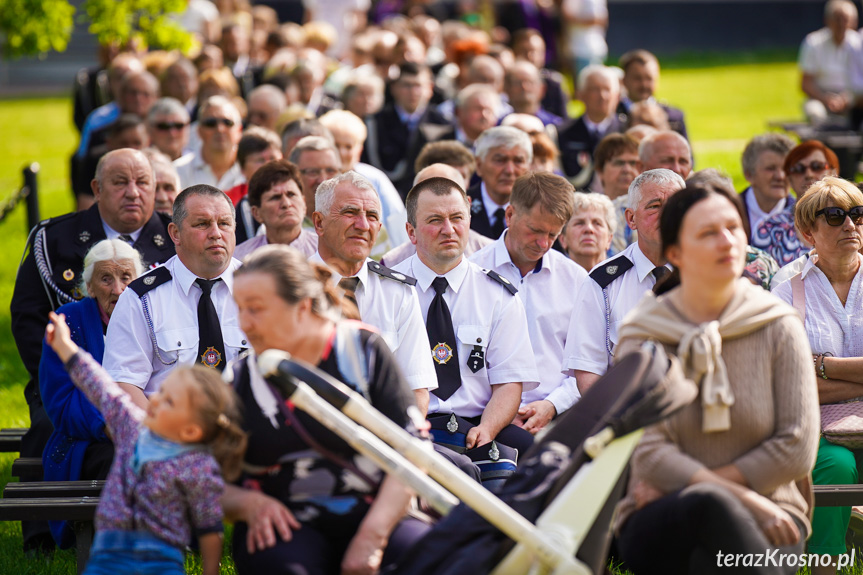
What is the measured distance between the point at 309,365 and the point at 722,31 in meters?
27.5

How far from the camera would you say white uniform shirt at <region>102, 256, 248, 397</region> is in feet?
16.1

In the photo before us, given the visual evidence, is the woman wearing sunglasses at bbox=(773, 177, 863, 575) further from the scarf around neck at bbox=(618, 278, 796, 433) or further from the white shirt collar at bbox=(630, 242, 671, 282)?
the scarf around neck at bbox=(618, 278, 796, 433)

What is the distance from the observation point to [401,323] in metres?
4.94

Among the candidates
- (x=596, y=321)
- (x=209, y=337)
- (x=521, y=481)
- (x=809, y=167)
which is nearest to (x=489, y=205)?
(x=809, y=167)

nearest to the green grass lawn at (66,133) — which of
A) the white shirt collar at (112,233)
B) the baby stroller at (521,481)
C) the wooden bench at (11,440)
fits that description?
the wooden bench at (11,440)

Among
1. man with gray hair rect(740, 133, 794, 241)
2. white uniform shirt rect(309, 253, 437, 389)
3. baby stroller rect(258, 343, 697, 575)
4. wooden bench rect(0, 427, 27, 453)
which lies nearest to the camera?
baby stroller rect(258, 343, 697, 575)

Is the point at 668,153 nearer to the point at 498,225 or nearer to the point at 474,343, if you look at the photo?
the point at 498,225

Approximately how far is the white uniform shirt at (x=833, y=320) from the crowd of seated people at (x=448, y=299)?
0.03ft

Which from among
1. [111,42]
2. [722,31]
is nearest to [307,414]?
[111,42]

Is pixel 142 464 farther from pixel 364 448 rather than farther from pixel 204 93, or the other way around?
pixel 204 93

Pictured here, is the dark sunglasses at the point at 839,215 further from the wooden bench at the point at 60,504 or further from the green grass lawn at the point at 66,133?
the green grass lawn at the point at 66,133

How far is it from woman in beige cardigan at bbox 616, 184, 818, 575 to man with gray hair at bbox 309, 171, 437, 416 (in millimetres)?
1439

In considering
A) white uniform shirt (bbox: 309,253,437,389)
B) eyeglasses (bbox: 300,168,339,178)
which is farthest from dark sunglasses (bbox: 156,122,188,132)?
white uniform shirt (bbox: 309,253,437,389)

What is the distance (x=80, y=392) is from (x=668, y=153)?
3937 mm
